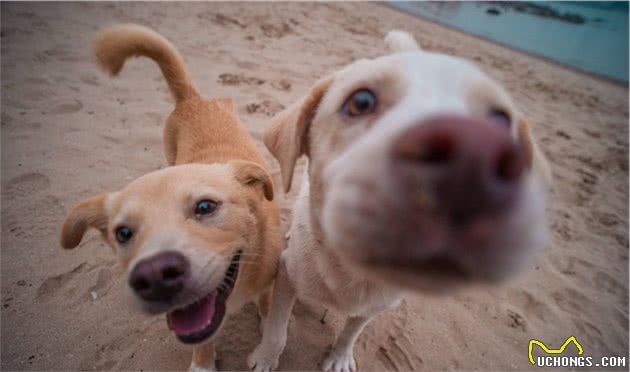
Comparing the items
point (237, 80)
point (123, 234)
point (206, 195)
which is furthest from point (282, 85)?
point (123, 234)

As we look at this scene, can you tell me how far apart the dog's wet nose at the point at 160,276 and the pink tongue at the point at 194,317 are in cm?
34

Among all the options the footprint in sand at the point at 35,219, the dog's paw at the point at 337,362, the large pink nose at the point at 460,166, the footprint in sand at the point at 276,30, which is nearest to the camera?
the large pink nose at the point at 460,166

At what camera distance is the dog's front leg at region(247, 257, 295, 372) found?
2051 millimetres

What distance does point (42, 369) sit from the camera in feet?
6.75

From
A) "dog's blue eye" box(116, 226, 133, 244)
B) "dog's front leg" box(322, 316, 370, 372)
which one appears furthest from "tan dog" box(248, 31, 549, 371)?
"dog's front leg" box(322, 316, 370, 372)

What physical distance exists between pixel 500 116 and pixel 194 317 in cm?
176

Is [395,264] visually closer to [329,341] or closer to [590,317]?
[329,341]

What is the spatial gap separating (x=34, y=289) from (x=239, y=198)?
1.80m

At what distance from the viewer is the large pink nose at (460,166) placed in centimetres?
55

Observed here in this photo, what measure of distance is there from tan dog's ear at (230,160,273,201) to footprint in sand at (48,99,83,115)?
3089 mm

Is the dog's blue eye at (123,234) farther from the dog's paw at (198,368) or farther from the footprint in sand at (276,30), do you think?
the footprint in sand at (276,30)

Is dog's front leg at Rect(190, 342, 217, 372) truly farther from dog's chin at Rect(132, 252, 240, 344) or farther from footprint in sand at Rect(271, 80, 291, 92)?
footprint in sand at Rect(271, 80, 291, 92)

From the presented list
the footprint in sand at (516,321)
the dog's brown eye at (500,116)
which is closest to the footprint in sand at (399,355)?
the footprint in sand at (516,321)

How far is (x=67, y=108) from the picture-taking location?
3.87 meters
